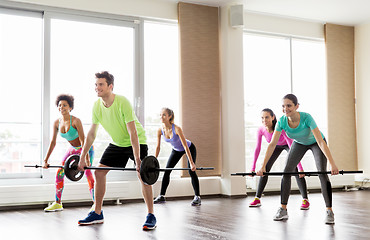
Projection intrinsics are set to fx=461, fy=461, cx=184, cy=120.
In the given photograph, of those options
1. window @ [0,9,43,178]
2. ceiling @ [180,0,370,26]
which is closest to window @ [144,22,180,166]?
ceiling @ [180,0,370,26]

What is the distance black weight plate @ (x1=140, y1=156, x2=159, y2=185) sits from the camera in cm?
330

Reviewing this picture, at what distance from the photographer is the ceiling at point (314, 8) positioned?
6.43m

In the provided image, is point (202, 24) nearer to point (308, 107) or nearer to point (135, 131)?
point (308, 107)

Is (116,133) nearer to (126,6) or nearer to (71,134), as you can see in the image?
(71,134)

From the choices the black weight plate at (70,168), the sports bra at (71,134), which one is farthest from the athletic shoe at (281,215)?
the sports bra at (71,134)

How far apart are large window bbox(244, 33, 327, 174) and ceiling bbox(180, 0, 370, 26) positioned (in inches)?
16.2

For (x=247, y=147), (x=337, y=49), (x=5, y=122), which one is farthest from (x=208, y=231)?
(x=337, y=49)

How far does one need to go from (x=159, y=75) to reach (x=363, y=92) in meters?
3.55

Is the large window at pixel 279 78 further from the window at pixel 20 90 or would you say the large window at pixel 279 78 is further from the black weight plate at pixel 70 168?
the black weight plate at pixel 70 168

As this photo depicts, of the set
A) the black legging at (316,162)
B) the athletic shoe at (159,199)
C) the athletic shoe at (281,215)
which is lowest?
the athletic shoe at (159,199)

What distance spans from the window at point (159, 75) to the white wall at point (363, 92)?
327cm

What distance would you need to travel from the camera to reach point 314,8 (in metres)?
6.77

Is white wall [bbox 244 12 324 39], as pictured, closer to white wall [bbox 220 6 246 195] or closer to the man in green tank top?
white wall [bbox 220 6 246 195]

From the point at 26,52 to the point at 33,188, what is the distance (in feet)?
5.34
